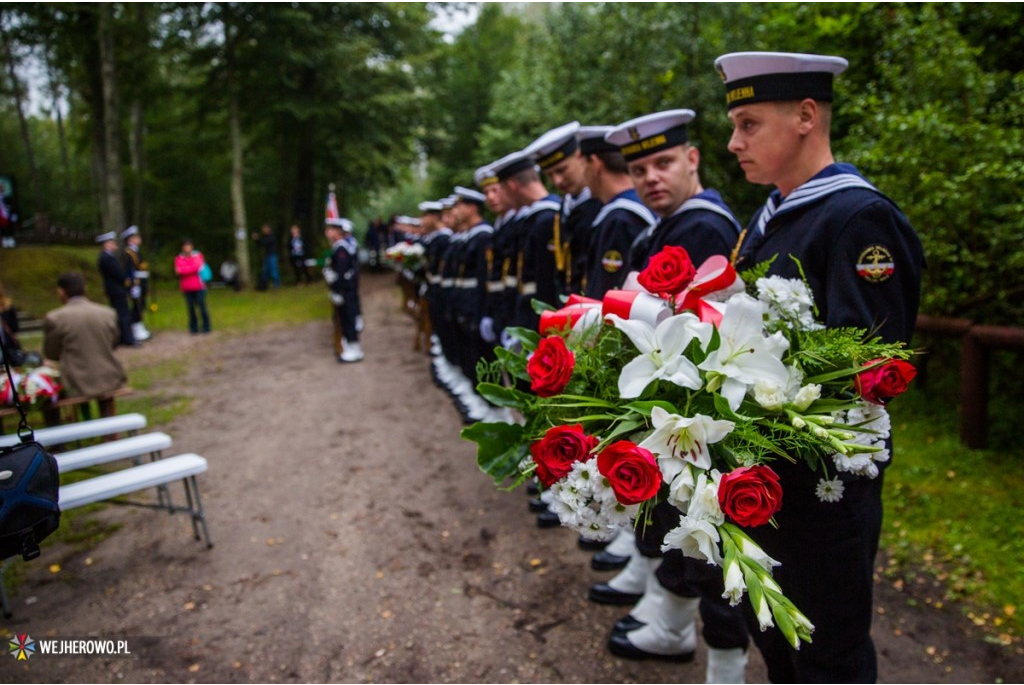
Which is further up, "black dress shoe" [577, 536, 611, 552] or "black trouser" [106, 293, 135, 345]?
"black trouser" [106, 293, 135, 345]

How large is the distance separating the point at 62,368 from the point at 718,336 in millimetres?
6916

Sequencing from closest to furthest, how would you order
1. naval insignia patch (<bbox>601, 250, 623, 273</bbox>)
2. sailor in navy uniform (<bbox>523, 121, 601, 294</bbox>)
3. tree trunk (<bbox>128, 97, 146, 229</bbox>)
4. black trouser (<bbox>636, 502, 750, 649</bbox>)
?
1. black trouser (<bbox>636, 502, 750, 649</bbox>)
2. naval insignia patch (<bbox>601, 250, 623, 273</bbox>)
3. sailor in navy uniform (<bbox>523, 121, 601, 294</bbox>)
4. tree trunk (<bbox>128, 97, 146, 229</bbox>)

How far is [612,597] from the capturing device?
12.1ft

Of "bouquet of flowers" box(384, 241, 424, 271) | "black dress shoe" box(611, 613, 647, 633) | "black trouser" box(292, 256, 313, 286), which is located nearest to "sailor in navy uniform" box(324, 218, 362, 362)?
"bouquet of flowers" box(384, 241, 424, 271)

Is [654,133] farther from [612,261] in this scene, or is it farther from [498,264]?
[498,264]

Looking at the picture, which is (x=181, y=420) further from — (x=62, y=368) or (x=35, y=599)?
(x=35, y=599)

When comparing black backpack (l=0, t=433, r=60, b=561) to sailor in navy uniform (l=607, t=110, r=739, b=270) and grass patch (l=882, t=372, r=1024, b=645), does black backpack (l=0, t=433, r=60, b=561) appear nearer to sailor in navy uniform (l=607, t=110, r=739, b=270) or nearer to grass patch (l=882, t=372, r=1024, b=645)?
sailor in navy uniform (l=607, t=110, r=739, b=270)

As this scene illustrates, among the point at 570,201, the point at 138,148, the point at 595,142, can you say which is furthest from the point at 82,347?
the point at 138,148

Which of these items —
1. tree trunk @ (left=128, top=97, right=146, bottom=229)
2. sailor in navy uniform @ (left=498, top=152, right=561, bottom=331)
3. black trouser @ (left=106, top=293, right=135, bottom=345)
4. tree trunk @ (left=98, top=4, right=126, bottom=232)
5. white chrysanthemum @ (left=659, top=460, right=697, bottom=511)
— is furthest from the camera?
tree trunk @ (left=128, top=97, right=146, bottom=229)

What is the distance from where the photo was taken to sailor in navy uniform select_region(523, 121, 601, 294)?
14.1 feet

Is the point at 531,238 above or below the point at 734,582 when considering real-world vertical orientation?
above

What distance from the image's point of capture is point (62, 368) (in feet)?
21.2

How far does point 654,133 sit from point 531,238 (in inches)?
85.7

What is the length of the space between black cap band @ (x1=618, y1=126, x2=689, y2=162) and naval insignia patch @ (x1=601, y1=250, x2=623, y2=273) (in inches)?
20.1
